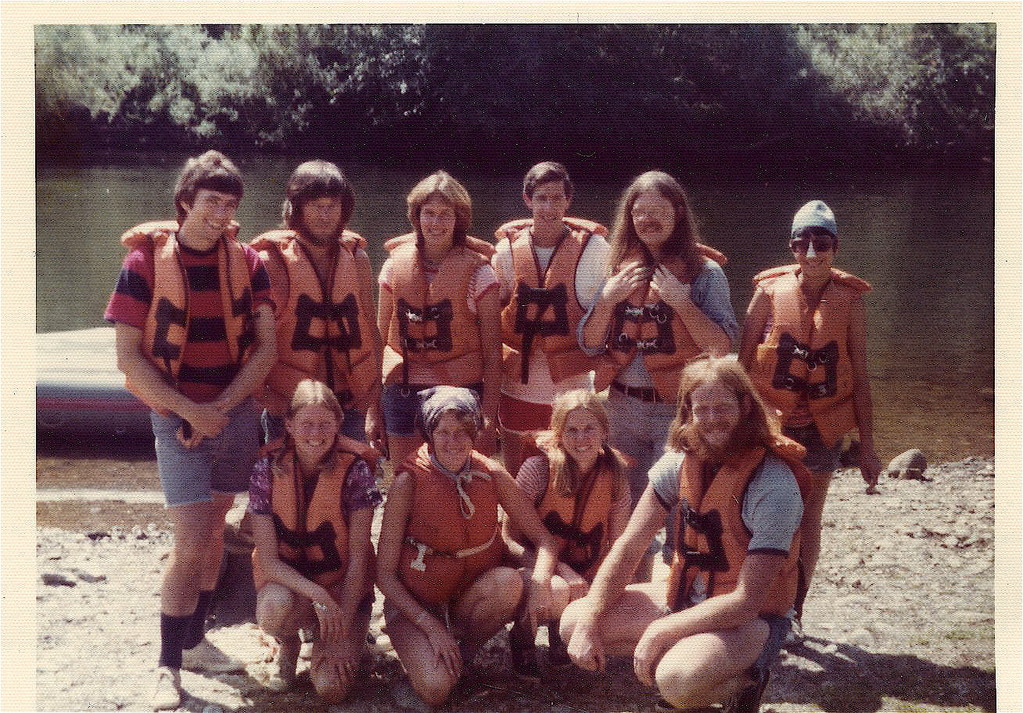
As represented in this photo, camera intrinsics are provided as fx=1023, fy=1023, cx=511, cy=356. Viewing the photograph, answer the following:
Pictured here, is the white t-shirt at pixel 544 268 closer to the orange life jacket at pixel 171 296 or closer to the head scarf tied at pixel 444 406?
the head scarf tied at pixel 444 406

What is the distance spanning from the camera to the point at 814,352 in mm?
3887

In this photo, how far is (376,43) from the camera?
566 centimetres

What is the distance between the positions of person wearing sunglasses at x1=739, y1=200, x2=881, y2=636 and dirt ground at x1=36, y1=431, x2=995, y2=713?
432 millimetres

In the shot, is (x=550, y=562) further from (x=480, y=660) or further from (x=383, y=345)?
(x=383, y=345)

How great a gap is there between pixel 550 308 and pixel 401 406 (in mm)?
726

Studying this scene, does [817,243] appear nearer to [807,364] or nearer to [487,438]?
[807,364]

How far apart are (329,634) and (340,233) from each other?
1.50 metres

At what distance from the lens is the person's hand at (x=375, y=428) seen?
13.5 ft

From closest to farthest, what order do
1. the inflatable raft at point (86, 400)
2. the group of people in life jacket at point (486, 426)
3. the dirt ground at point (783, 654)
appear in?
1. the group of people in life jacket at point (486, 426)
2. the dirt ground at point (783, 654)
3. the inflatable raft at point (86, 400)

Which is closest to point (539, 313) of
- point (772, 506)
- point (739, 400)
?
point (739, 400)

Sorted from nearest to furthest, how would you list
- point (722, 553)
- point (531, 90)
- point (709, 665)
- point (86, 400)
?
point (709, 665)
point (722, 553)
point (86, 400)
point (531, 90)

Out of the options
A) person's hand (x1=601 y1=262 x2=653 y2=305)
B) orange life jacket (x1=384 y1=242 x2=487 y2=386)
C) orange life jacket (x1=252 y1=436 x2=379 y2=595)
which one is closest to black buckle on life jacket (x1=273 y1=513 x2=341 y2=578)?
orange life jacket (x1=252 y1=436 x2=379 y2=595)

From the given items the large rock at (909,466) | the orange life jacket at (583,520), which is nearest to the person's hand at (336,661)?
the orange life jacket at (583,520)

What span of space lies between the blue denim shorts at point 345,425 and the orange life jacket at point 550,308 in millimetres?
682
